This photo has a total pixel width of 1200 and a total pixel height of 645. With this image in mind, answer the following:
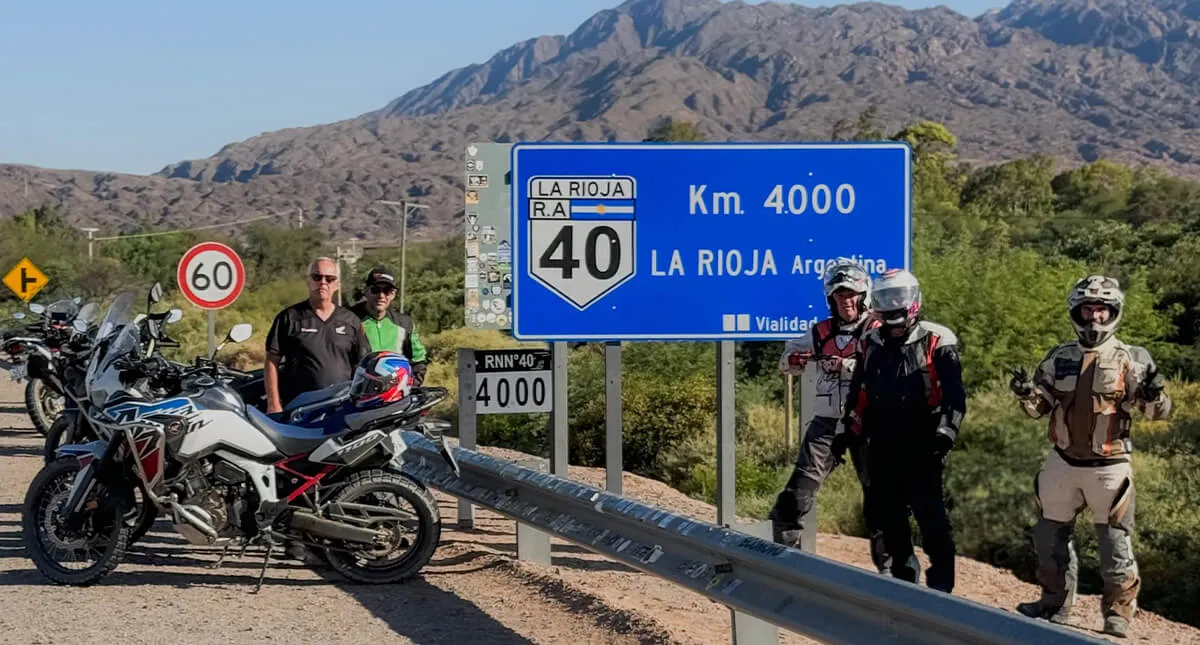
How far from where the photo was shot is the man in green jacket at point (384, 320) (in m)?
10.4

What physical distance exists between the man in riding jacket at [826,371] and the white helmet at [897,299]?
83 centimetres

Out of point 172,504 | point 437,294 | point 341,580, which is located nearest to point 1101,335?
point 341,580

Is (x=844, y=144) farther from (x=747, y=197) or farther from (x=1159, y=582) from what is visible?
(x=1159, y=582)

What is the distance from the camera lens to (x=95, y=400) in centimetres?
991

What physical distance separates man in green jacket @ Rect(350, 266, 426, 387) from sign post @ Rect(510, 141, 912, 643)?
1.46 metres

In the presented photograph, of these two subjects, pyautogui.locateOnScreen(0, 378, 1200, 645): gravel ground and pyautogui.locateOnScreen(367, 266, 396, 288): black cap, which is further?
pyautogui.locateOnScreen(367, 266, 396, 288): black cap

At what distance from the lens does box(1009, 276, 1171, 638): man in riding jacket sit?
757cm

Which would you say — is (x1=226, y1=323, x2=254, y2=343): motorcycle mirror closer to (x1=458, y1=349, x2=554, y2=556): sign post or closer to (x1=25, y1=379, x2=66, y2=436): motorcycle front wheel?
(x1=458, y1=349, x2=554, y2=556): sign post

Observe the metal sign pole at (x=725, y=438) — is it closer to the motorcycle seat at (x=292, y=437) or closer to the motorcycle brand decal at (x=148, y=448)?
the motorcycle seat at (x=292, y=437)

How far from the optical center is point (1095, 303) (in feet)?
24.9

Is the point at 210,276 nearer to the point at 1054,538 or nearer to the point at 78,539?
the point at 78,539

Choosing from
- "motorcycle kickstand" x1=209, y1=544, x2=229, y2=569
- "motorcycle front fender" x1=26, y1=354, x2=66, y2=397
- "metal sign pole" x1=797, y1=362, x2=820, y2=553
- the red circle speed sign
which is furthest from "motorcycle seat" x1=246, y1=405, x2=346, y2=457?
the red circle speed sign

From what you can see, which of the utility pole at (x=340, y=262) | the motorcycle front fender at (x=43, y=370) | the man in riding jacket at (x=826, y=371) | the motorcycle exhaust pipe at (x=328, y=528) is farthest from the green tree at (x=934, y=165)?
the motorcycle exhaust pipe at (x=328, y=528)

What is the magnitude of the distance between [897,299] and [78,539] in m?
4.67
